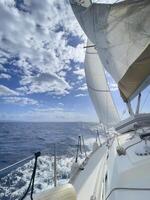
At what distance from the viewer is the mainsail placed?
3.89 m

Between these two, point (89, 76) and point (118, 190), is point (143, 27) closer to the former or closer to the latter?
point (118, 190)

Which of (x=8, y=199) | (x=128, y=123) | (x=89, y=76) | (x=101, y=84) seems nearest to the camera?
(x=128, y=123)

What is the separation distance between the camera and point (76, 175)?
4.24 meters

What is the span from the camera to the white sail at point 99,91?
27.3 feet


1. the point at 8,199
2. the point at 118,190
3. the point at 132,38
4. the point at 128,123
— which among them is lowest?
the point at 8,199

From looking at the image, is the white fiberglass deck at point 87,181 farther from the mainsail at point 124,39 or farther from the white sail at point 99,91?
the white sail at point 99,91

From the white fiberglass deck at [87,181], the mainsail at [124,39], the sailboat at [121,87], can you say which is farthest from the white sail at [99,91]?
the white fiberglass deck at [87,181]

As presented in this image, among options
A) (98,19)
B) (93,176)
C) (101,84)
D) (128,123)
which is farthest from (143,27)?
(101,84)

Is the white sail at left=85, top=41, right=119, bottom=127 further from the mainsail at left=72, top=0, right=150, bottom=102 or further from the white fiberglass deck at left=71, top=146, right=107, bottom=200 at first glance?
the white fiberglass deck at left=71, top=146, right=107, bottom=200

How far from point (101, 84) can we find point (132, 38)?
5.07 m

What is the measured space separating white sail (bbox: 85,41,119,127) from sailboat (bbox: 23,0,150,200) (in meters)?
2.59

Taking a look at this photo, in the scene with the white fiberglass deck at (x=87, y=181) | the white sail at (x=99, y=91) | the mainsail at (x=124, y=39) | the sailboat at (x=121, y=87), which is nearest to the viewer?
the sailboat at (x=121, y=87)

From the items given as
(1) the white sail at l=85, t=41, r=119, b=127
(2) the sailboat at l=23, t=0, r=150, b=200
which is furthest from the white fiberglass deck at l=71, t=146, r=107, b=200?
(1) the white sail at l=85, t=41, r=119, b=127

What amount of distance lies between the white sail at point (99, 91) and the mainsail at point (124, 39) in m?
3.18
